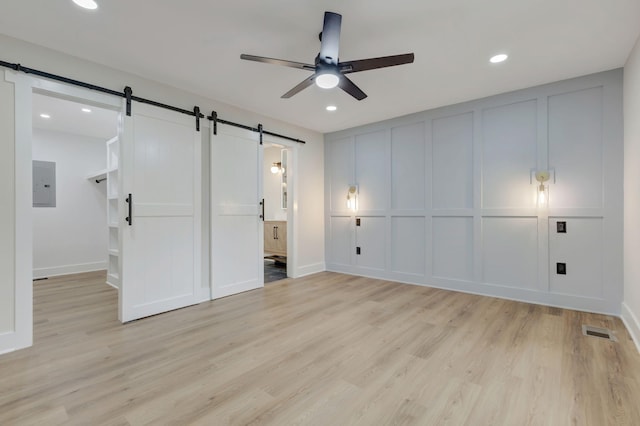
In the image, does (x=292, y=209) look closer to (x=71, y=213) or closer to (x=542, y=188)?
(x=542, y=188)

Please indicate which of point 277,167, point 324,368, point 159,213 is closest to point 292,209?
point 159,213

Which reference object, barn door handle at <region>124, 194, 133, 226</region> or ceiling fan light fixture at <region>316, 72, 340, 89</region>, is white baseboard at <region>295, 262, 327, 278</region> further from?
ceiling fan light fixture at <region>316, 72, 340, 89</region>

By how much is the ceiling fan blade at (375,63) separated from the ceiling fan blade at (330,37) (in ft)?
0.33

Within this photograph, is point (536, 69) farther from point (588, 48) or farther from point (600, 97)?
point (600, 97)

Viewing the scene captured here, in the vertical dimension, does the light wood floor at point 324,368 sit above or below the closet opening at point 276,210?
below

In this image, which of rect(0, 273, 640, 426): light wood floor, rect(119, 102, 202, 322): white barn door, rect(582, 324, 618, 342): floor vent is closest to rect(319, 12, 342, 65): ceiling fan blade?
rect(119, 102, 202, 322): white barn door

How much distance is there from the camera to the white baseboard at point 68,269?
5.09 meters

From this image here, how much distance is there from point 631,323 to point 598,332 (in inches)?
11.2

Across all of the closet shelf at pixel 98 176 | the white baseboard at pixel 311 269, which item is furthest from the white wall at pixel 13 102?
the closet shelf at pixel 98 176

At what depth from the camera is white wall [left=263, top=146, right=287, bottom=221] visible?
726cm

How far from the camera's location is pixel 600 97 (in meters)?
3.19

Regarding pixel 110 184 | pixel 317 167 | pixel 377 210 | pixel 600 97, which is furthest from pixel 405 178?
pixel 110 184

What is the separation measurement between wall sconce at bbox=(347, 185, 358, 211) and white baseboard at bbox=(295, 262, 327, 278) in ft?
4.12

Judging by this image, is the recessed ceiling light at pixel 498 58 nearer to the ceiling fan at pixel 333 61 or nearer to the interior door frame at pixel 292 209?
the ceiling fan at pixel 333 61
